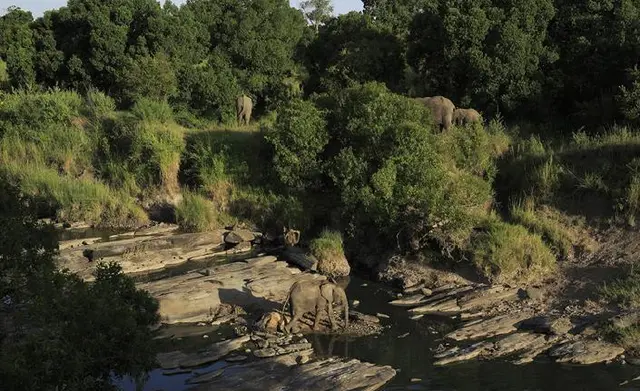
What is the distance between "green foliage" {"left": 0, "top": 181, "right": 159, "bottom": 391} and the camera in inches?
244

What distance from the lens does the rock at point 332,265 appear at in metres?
18.5

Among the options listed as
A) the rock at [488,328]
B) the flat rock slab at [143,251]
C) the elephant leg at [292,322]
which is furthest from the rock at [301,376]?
the flat rock slab at [143,251]

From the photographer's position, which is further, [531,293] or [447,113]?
[447,113]

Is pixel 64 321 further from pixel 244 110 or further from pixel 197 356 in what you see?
pixel 244 110

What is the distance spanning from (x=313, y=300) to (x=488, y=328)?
371cm

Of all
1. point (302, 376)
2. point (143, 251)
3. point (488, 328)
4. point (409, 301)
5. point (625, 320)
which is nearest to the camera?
point (302, 376)

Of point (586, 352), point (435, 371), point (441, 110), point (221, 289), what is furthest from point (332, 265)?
point (586, 352)

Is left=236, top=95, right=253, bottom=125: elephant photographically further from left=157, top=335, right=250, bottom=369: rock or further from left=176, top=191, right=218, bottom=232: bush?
left=157, top=335, right=250, bottom=369: rock

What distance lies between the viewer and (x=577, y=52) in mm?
23500

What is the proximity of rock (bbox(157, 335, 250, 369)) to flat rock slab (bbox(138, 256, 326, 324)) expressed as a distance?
1765 millimetres

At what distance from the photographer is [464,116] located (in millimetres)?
22828

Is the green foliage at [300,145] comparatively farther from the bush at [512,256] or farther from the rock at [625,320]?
the rock at [625,320]

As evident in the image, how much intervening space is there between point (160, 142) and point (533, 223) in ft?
44.6

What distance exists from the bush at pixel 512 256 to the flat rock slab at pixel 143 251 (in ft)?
26.7
